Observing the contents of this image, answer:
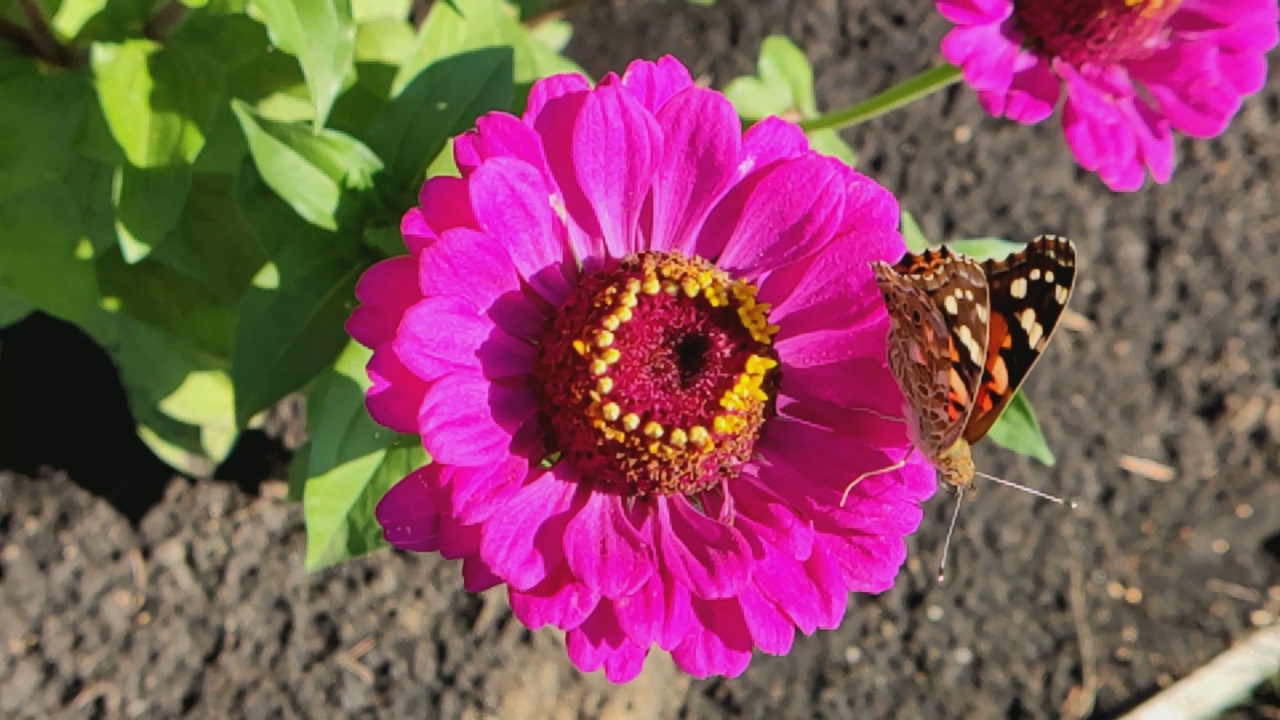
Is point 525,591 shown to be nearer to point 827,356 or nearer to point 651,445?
point 651,445

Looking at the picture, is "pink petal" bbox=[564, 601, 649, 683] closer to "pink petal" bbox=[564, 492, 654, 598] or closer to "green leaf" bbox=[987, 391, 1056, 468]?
"pink petal" bbox=[564, 492, 654, 598]

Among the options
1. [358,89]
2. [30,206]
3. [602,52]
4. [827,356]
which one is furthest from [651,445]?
[602,52]

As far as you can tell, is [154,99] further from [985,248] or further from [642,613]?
[985,248]

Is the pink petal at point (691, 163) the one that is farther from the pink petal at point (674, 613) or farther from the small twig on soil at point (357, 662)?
the small twig on soil at point (357, 662)

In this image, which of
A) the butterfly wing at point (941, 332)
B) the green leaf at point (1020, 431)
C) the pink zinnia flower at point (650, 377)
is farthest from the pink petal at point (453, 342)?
the green leaf at point (1020, 431)

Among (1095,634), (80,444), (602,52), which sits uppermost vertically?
(602,52)
